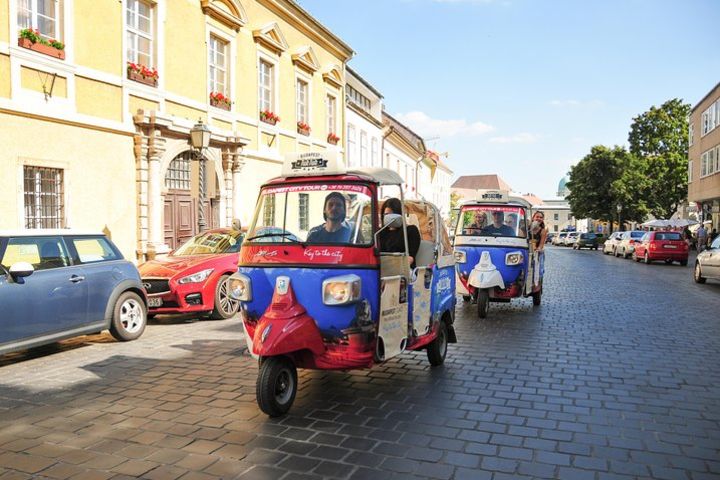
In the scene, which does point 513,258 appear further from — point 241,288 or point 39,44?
point 39,44

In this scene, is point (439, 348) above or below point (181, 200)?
below

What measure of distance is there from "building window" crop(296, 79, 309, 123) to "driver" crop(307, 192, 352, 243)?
18.1m

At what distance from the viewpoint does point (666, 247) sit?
2741 cm

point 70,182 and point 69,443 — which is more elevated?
point 70,182

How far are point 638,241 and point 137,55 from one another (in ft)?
85.0

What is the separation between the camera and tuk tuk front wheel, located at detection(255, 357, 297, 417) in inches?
198

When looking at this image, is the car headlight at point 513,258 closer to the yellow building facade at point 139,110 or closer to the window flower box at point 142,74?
the yellow building facade at point 139,110

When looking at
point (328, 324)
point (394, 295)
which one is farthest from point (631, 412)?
point (328, 324)

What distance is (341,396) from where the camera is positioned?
231 inches

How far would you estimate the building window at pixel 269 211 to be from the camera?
6037 mm

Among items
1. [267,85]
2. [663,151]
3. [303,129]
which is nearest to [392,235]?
[267,85]

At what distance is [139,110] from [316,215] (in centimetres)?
1041

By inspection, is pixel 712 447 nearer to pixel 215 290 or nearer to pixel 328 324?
pixel 328 324

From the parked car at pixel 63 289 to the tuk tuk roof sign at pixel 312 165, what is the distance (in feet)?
11.2
